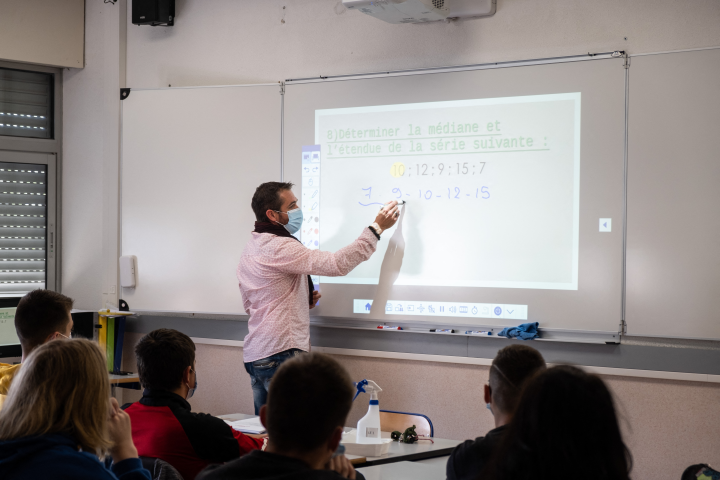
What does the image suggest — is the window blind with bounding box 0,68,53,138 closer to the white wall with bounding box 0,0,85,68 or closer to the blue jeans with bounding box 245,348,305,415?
the white wall with bounding box 0,0,85,68

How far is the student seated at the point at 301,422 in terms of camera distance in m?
1.30

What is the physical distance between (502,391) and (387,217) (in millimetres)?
1803

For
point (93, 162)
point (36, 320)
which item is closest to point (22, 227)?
point (93, 162)

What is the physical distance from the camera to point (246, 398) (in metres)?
4.22

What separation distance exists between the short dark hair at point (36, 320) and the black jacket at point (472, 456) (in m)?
1.64

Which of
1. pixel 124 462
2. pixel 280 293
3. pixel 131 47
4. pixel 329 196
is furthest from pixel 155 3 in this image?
pixel 124 462

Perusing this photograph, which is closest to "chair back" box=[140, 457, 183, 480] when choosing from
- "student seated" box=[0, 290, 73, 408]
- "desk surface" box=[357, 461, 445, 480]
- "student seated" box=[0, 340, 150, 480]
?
"student seated" box=[0, 340, 150, 480]

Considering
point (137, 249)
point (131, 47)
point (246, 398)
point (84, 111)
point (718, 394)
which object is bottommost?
point (246, 398)

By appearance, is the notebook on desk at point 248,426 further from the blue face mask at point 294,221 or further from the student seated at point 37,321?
the blue face mask at point 294,221

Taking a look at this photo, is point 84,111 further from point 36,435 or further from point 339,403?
point 339,403

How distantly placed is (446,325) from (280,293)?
0.94 metres

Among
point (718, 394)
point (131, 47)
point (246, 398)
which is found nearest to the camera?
point (718, 394)

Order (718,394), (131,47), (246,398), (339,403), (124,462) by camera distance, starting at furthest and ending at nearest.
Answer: (131,47) < (246,398) < (718,394) < (124,462) < (339,403)

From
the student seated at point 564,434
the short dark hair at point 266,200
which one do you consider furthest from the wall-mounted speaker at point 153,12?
the student seated at point 564,434
